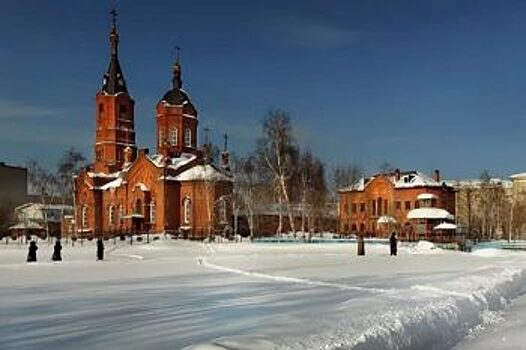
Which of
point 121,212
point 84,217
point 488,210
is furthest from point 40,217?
point 488,210

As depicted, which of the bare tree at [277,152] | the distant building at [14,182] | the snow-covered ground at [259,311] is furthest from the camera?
the distant building at [14,182]

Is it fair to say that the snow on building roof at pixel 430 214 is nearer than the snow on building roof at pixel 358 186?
Yes

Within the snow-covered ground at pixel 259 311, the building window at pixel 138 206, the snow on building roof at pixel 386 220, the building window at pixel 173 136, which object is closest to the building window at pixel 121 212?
the building window at pixel 138 206

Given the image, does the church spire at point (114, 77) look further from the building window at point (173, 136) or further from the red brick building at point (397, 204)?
the red brick building at point (397, 204)

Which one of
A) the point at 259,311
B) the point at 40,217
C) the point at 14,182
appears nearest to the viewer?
the point at 259,311

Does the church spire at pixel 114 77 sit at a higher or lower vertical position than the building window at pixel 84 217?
higher

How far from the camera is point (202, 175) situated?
68812 millimetres

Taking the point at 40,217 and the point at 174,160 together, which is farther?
the point at 40,217

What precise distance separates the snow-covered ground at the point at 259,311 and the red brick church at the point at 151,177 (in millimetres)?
45566

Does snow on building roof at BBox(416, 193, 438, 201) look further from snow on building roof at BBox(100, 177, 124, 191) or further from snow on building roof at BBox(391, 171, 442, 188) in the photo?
snow on building roof at BBox(100, 177, 124, 191)

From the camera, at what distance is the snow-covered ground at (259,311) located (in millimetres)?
9750

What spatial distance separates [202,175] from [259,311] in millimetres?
56288

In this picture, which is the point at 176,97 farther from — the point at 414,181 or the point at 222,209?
the point at 414,181

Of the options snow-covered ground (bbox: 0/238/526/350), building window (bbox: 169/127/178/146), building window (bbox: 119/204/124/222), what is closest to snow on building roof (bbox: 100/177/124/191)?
building window (bbox: 119/204/124/222)
